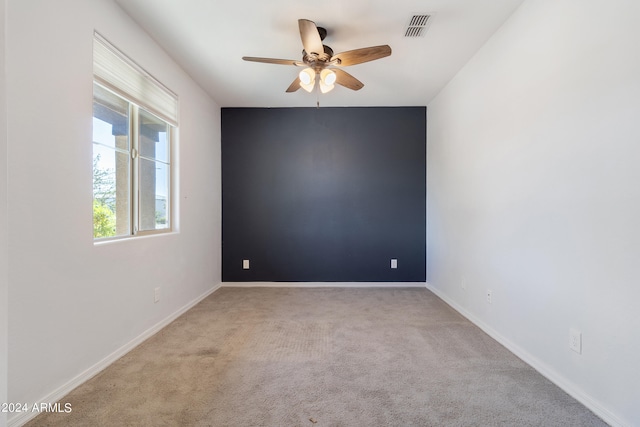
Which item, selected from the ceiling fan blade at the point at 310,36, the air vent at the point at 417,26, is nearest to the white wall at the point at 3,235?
the ceiling fan blade at the point at 310,36

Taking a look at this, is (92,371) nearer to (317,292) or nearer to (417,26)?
(317,292)

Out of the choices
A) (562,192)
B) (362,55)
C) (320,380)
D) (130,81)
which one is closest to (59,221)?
(130,81)

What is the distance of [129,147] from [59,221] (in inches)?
37.2

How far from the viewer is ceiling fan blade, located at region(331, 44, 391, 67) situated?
7.18 ft

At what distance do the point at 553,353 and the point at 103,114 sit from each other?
11.2ft

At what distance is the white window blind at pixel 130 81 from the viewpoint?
1.99 meters

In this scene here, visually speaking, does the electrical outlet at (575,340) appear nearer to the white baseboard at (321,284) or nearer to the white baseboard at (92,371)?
the white baseboard at (321,284)

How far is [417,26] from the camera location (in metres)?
2.35

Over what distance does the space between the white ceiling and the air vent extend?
5 cm

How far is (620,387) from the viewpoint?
4.62 feet

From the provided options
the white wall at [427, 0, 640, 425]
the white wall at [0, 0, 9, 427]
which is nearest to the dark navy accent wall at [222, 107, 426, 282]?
the white wall at [427, 0, 640, 425]

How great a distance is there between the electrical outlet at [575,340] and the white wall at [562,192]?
4 cm

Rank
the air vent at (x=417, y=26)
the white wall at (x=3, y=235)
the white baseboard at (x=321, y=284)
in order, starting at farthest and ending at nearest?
1. the white baseboard at (x=321, y=284)
2. the air vent at (x=417, y=26)
3. the white wall at (x=3, y=235)

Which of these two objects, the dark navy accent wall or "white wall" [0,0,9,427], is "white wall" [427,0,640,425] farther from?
"white wall" [0,0,9,427]
